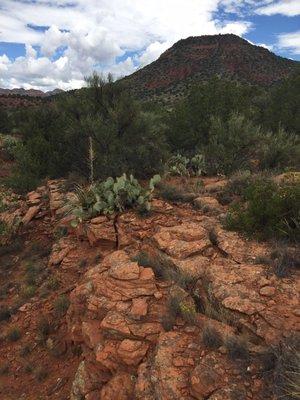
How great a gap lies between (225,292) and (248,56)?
84.5 metres

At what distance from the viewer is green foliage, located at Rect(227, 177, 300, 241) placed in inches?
271

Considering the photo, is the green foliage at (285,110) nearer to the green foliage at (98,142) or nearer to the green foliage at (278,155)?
the green foliage at (278,155)

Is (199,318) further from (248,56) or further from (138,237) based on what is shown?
(248,56)

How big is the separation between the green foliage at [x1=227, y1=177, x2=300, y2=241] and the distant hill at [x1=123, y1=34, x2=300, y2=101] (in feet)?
192

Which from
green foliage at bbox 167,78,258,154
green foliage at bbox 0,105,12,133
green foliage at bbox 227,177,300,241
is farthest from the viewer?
green foliage at bbox 0,105,12,133

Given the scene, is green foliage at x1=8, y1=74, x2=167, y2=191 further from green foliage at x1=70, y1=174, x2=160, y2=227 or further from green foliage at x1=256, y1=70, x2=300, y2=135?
green foliage at x1=256, y1=70, x2=300, y2=135

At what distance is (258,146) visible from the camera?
44.0 ft

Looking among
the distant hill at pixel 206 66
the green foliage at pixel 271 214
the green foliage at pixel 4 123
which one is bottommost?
the green foliage at pixel 4 123

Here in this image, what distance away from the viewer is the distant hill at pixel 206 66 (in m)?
71.5

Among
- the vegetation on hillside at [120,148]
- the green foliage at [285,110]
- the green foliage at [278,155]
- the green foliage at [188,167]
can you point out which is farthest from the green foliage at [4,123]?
the green foliage at [278,155]

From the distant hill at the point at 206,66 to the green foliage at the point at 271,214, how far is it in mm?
58470

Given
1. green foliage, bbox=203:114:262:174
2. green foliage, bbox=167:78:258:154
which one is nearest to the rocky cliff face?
green foliage, bbox=203:114:262:174

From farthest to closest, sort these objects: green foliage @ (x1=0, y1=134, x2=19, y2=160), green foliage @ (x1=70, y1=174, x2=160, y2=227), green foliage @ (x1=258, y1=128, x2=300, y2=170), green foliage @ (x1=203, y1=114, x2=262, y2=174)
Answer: green foliage @ (x1=0, y1=134, x2=19, y2=160), green foliage @ (x1=258, y1=128, x2=300, y2=170), green foliage @ (x1=203, y1=114, x2=262, y2=174), green foliage @ (x1=70, y1=174, x2=160, y2=227)

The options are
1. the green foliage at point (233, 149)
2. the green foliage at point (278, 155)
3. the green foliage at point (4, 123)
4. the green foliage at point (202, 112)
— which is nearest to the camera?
the green foliage at point (233, 149)
